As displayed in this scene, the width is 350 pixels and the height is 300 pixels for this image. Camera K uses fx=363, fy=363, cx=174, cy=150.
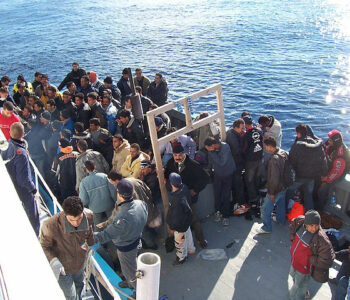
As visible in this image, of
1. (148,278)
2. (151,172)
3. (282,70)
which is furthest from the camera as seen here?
(282,70)

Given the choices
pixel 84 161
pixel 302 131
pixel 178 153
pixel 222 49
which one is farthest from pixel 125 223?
pixel 222 49

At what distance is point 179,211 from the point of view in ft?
19.1

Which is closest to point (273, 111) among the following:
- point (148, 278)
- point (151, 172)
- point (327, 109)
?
point (327, 109)

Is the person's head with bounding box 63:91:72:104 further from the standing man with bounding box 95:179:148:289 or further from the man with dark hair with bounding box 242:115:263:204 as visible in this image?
the standing man with bounding box 95:179:148:289

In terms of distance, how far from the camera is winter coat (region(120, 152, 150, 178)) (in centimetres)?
661

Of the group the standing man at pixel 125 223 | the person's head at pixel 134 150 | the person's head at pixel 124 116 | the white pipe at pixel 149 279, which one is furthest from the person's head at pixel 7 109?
the white pipe at pixel 149 279

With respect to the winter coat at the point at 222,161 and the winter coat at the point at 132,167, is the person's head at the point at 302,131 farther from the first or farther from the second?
the winter coat at the point at 132,167

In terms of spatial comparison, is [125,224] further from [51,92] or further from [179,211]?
[51,92]

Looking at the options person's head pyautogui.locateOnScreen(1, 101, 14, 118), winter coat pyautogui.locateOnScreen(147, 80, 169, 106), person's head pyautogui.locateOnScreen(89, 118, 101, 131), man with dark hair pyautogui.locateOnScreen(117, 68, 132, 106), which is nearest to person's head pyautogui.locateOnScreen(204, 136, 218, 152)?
person's head pyautogui.locateOnScreen(89, 118, 101, 131)

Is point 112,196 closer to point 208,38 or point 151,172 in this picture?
point 151,172

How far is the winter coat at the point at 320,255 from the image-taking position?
492 cm

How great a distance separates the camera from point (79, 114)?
927 cm

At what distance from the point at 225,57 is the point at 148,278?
27064mm

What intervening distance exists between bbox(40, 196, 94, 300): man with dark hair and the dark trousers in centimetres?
317
